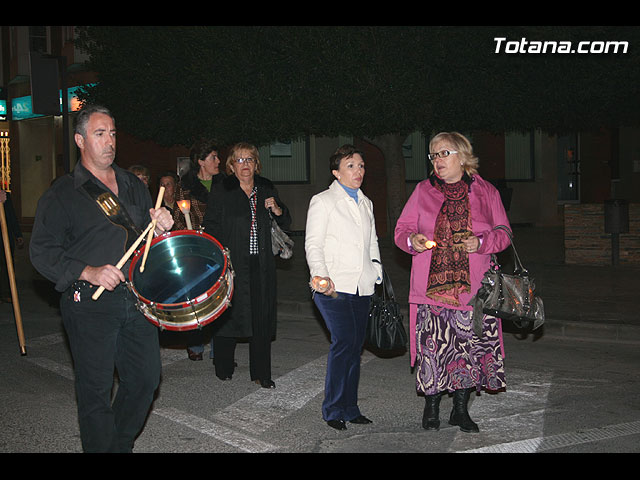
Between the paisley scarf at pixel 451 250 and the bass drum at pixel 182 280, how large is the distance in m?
1.70

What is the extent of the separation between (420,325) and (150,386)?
6.68 feet

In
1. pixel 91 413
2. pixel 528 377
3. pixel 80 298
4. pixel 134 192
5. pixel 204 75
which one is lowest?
pixel 528 377

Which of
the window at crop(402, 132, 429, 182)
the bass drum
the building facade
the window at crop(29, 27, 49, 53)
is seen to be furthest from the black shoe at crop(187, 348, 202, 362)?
the window at crop(29, 27, 49, 53)

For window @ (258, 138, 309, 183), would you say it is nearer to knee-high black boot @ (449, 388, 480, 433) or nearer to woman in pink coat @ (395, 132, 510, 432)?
woman in pink coat @ (395, 132, 510, 432)

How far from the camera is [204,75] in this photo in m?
17.5

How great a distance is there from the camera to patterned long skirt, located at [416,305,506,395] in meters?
5.37

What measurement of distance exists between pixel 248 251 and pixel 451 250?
216 centimetres

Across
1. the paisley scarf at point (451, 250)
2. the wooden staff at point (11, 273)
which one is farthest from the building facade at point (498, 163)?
the paisley scarf at point (451, 250)

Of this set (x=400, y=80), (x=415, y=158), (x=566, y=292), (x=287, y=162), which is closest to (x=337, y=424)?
(x=566, y=292)

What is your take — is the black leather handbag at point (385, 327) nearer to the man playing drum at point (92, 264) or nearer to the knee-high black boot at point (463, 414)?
the knee-high black boot at point (463, 414)

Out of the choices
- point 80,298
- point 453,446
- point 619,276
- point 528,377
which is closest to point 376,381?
point 528,377

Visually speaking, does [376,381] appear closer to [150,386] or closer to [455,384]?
[455,384]
